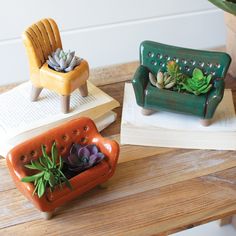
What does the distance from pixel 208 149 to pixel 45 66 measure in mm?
283

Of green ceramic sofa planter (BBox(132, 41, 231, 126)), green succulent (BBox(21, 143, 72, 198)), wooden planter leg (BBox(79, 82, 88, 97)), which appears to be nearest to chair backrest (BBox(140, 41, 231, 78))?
green ceramic sofa planter (BBox(132, 41, 231, 126))

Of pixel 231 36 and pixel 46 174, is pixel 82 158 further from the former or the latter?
pixel 231 36

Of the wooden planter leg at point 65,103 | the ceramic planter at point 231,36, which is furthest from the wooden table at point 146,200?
the ceramic planter at point 231,36

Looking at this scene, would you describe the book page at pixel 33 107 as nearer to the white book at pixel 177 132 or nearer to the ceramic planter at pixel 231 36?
the white book at pixel 177 132

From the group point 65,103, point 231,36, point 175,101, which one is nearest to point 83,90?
point 65,103

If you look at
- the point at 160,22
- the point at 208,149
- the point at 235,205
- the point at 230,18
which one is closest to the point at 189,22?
the point at 160,22

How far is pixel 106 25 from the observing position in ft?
4.37

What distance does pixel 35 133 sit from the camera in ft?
2.37

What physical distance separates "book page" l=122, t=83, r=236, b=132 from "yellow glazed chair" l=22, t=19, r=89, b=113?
0.30 ft

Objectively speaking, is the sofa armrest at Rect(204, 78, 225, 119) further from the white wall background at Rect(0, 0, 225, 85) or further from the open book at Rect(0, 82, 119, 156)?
the white wall background at Rect(0, 0, 225, 85)

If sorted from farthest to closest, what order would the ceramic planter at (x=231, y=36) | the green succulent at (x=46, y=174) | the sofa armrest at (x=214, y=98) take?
1. the ceramic planter at (x=231, y=36)
2. the sofa armrest at (x=214, y=98)
3. the green succulent at (x=46, y=174)

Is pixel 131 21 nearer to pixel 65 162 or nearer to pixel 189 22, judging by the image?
pixel 189 22

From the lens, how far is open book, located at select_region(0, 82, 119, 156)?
0.72 m

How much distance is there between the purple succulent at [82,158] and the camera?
0.65 metres
